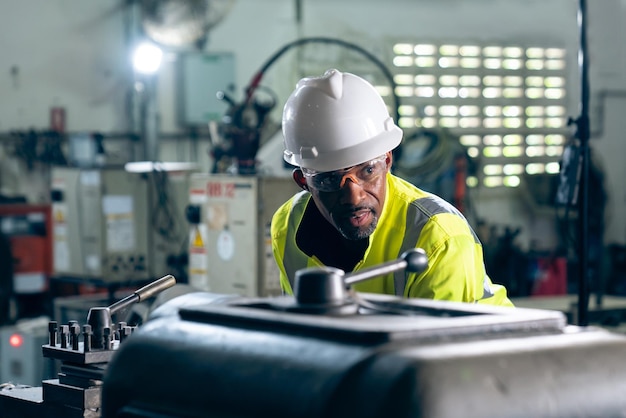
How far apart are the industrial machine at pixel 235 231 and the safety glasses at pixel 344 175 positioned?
2.21 meters

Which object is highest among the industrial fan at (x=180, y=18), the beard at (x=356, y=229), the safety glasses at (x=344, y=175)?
the industrial fan at (x=180, y=18)

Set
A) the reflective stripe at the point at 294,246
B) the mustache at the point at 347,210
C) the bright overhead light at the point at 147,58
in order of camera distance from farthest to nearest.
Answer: the bright overhead light at the point at 147,58 < the reflective stripe at the point at 294,246 < the mustache at the point at 347,210

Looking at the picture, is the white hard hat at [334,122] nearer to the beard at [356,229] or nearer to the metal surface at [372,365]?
the beard at [356,229]

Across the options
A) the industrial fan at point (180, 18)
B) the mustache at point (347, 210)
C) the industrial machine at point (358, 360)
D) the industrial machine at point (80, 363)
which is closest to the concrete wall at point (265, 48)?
the industrial fan at point (180, 18)

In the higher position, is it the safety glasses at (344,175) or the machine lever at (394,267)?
the safety glasses at (344,175)

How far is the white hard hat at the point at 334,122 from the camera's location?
5.73 feet

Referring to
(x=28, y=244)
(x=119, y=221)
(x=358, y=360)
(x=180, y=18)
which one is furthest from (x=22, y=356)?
(x=358, y=360)

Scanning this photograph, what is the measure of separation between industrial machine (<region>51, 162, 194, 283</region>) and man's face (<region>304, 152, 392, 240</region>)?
3.14m

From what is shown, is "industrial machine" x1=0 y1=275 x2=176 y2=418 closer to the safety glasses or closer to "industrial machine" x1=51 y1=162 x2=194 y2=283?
the safety glasses

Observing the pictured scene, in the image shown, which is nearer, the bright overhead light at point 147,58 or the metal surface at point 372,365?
the metal surface at point 372,365

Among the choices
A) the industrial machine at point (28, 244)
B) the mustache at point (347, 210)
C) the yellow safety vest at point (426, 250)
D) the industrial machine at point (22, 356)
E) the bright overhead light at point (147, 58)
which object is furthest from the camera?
the bright overhead light at point (147, 58)

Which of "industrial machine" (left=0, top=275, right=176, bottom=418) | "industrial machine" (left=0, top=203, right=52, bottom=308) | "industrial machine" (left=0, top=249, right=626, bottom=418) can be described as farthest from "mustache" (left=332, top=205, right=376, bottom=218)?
"industrial machine" (left=0, top=203, right=52, bottom=308)

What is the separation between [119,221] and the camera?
497 centimetres

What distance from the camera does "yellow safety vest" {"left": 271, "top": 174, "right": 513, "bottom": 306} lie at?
65.8 inches
